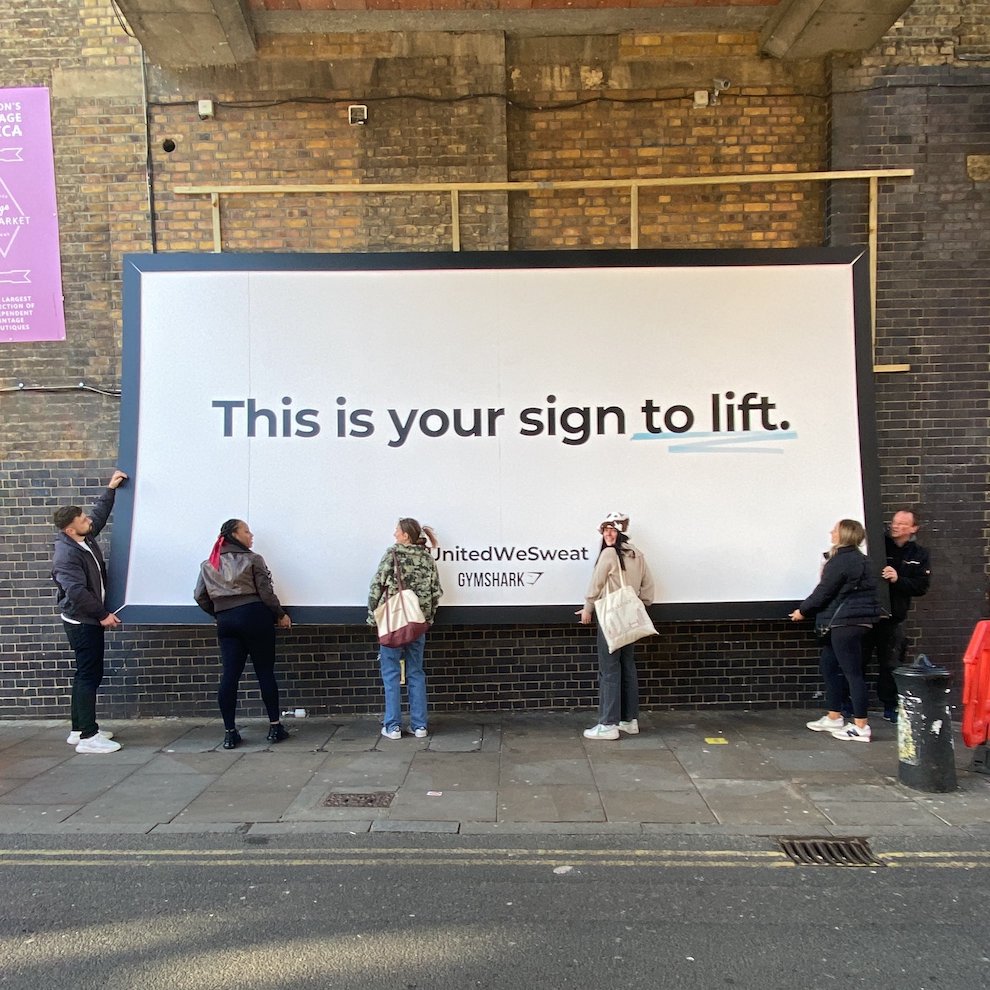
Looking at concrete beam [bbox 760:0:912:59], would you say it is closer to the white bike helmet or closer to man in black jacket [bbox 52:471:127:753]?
the white bike helmet

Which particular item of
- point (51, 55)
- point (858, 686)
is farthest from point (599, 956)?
point (51, 55)

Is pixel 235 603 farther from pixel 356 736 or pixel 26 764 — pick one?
pixel 26 764

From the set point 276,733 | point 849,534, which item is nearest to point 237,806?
point 276,733

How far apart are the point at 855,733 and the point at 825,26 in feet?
19.6

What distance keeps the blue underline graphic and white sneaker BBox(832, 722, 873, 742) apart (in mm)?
2302

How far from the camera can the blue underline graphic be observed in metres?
6.03

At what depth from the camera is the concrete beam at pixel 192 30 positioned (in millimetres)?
5930

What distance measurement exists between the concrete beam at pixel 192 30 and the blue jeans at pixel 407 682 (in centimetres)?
549

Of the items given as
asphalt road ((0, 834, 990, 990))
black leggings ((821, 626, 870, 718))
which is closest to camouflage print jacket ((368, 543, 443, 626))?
asphalt road ((0, 834, 990, 990))

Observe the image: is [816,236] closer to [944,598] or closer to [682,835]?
[944,598]

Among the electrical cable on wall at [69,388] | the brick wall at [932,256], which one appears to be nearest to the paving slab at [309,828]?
the electrical cable on wall at [69,388]

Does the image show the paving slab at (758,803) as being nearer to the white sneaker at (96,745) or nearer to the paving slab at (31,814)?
the paving slab at (31,814)

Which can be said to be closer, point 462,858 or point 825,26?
point 462,858

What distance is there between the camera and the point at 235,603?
5.61 metres
